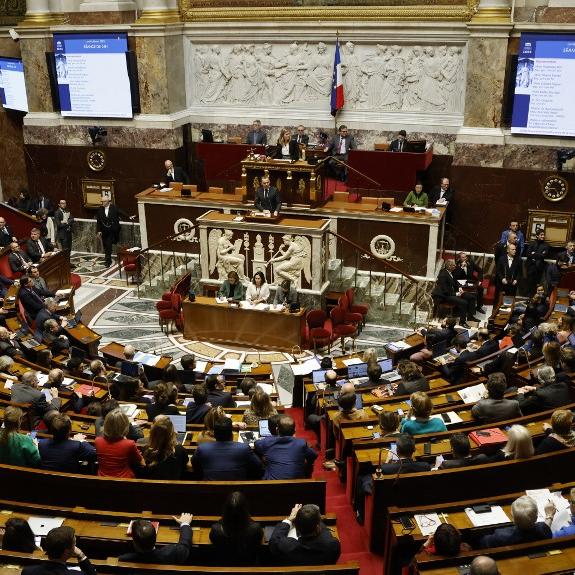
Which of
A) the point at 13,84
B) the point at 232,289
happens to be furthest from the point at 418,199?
the point at 13,84

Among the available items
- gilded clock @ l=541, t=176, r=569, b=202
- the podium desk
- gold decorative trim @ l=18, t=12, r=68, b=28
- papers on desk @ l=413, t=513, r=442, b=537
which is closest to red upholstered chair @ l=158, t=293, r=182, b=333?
the podium desk

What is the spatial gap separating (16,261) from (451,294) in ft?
25.8

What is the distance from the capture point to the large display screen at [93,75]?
1661 cm

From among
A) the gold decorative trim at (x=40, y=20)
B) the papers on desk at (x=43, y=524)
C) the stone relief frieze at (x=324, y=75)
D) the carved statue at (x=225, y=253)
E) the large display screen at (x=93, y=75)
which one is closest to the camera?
the papers on desk at (x=43, y=524)

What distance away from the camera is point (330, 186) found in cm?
1576

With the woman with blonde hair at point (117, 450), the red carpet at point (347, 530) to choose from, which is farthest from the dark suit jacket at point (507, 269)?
the woman with blonde hair at point (117, 450)

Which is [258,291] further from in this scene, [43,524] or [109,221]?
[43,524]

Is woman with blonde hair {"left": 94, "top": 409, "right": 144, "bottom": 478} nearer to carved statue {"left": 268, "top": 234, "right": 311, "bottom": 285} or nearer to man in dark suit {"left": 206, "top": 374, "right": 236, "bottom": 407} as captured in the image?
man in dark suit {"left": 206, "top": 374, "right": 236, "bottom": 407}

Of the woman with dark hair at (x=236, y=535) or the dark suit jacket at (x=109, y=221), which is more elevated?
the woman with dark hair at (x=236, y=535)

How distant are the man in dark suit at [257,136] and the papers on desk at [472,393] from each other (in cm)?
962

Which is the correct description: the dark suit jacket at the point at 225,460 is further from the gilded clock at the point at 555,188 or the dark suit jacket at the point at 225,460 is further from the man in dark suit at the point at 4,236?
the gilded clock at the point at 555,188

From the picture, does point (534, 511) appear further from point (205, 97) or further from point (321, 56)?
point (205, 97)

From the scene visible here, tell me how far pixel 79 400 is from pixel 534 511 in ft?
17.4

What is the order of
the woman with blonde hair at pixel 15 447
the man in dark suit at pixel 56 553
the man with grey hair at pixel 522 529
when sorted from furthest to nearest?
the woman with blonde hair at pixel 15 447, the man with grey hair at pixel 522 529, the man in dark suit at pixel 56 553
